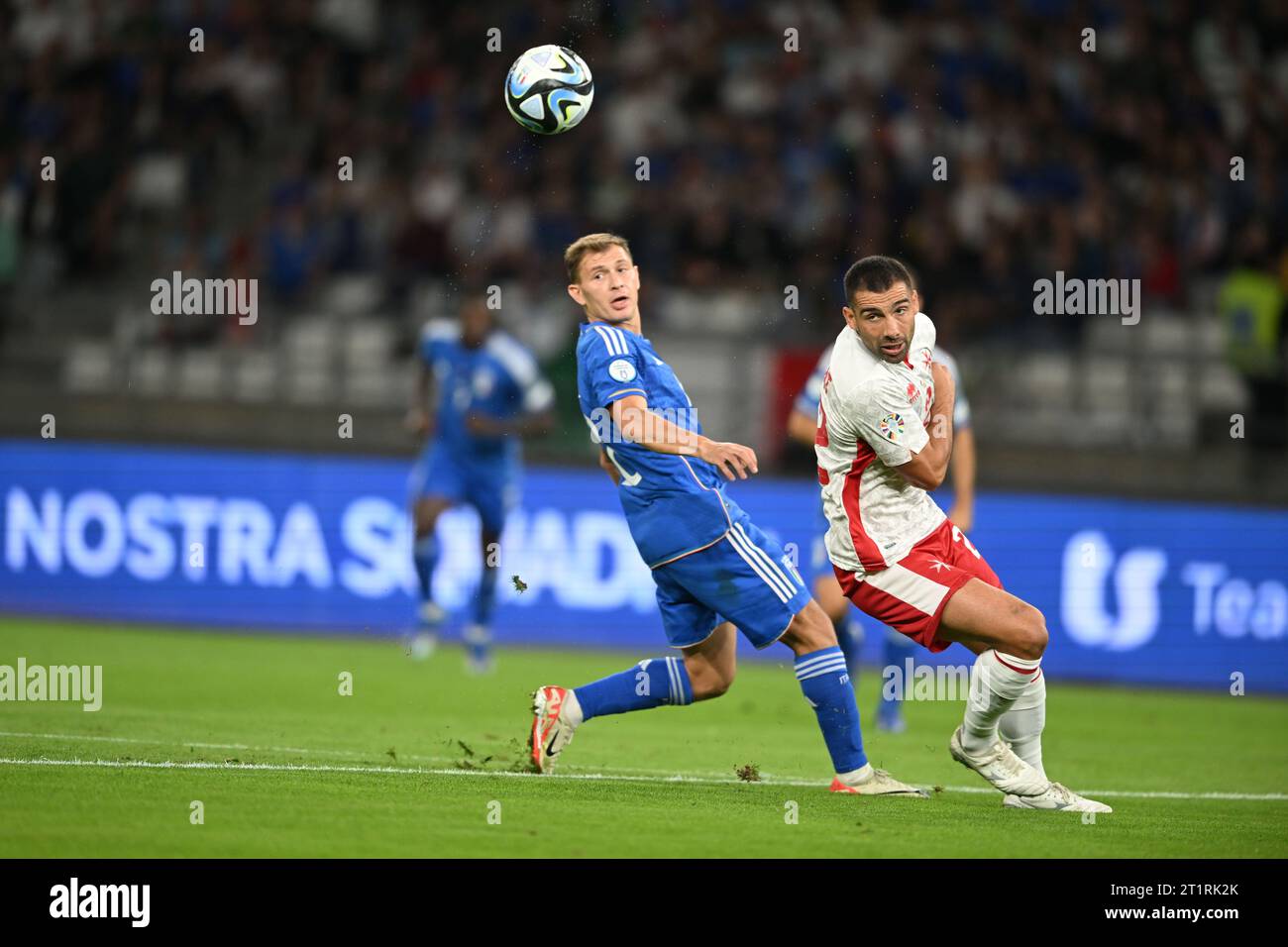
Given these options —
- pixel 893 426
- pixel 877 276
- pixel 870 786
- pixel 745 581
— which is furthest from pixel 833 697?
pixel 877 276

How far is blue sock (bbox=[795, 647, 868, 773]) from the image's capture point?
7.23 metres

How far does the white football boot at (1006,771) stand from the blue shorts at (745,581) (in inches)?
35.3

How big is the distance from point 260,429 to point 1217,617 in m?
8.47

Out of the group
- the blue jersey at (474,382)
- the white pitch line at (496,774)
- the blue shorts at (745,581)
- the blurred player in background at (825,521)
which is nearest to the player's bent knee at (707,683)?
the blue shorts at (745,581)

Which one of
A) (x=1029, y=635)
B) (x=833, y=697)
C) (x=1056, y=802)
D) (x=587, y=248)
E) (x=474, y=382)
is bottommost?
(x=1056, y=802)

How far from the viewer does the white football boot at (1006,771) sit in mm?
7328

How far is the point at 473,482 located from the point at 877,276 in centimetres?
753

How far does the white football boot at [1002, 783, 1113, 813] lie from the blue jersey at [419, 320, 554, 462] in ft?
24.3

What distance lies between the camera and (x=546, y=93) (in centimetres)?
841

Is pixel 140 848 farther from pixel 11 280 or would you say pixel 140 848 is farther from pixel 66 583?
pixel 11 280

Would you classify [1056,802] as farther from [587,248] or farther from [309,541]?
[309,541]

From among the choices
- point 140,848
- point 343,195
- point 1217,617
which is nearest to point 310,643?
point 343,195

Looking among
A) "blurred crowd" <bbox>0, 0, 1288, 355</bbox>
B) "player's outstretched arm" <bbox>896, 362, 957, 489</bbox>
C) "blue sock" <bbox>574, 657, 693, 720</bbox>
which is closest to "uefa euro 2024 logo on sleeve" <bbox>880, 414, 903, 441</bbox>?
"player's outstretched arm" <bbox>896, 362, 957, 489</bbox>

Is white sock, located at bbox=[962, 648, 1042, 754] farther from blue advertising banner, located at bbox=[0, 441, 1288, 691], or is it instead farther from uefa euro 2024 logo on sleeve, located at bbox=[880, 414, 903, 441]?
blue advertising banner, located at bbox=[0, 441, 1288, 691]
